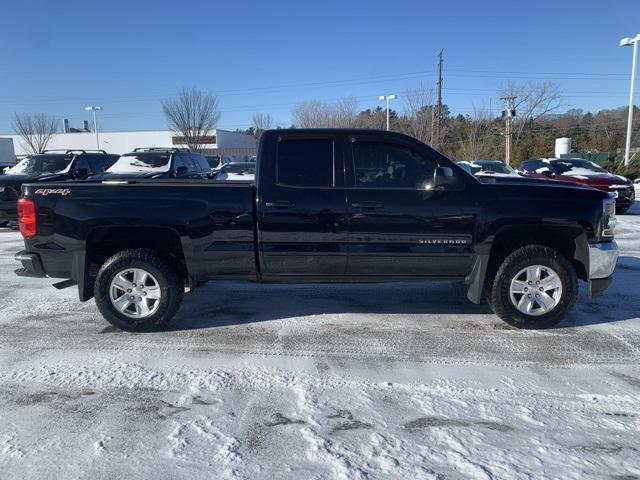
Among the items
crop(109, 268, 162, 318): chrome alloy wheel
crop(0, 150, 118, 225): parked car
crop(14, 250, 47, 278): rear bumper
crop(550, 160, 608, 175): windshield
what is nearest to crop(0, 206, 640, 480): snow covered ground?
crop(109, 268, 162, 318): chrome alloy wheel

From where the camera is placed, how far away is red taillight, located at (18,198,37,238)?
445 centimetres

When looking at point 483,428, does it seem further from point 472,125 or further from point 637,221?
point 472,125

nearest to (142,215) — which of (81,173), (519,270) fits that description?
(519,270)

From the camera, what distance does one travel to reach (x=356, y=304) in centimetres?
558

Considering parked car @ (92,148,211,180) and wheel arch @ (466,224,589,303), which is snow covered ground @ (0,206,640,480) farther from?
parked car @ (92,148,211,180)

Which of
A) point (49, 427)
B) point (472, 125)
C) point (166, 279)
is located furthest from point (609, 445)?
point (472, 125)

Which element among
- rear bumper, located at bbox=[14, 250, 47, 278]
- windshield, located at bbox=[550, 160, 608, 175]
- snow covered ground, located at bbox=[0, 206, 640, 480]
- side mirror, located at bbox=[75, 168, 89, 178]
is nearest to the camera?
snow covered ground, located at bbox=[0, 206, 640, 480]

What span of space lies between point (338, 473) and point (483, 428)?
1.03 m

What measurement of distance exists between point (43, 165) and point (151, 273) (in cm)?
1040

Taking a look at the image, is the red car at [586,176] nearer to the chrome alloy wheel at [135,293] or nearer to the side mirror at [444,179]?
the side mirror at [444,179]

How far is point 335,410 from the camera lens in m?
3.21

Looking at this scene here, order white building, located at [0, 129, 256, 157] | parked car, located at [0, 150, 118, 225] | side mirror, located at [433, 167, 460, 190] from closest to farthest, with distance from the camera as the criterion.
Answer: side mirror, located at [433, 167, 460, 190]
parked car, located at [0, 150, 118, 225]
white building, located at [0, 129, 256, 157]

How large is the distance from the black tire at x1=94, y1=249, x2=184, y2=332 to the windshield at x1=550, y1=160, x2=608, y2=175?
48.1 feet

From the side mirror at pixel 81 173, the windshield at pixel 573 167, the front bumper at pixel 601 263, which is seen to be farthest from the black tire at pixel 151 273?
the windshield at pixel 573 167
